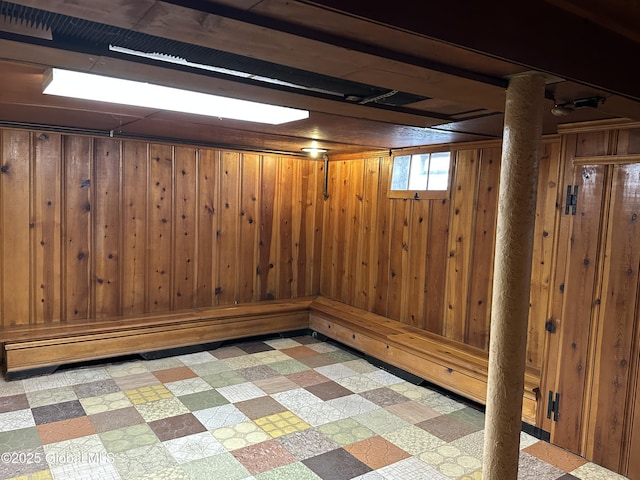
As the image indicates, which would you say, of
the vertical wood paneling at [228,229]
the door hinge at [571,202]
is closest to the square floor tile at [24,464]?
the vertical wood paneling at [228,229]

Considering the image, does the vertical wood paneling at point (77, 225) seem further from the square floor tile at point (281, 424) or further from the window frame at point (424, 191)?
the window frame at point (424, 191)

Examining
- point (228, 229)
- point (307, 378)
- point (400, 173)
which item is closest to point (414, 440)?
point (307, 378)

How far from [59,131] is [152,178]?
2.83 ft

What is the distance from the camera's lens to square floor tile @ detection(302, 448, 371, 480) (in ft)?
8.58

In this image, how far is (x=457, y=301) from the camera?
13.3ft

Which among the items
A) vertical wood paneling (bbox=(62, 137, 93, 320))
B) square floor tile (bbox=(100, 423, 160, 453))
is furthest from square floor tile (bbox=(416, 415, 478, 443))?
A: vertical wood paneling (bbox=(62, 137, 93, 320))

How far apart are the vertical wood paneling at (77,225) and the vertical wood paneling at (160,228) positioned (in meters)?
0.54

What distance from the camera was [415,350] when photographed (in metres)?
3.96

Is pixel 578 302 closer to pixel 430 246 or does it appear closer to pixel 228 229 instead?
pixel 430 246

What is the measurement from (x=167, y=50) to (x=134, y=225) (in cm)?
323

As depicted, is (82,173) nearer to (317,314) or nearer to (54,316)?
(54,316)

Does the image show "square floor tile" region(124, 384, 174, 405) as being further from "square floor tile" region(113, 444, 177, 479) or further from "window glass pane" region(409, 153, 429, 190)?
"window glass pane" region(409, 153, 429, 190)

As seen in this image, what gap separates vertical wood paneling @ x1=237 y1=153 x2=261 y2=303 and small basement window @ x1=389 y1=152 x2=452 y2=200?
1489mm

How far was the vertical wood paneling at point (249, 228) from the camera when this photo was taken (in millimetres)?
5117
